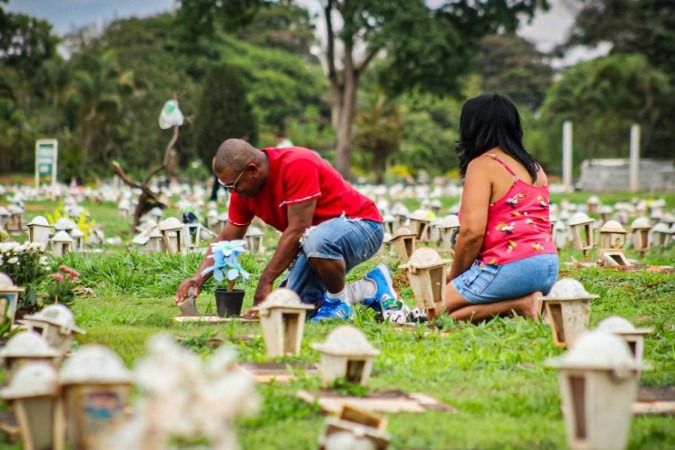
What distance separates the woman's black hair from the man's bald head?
1.25m

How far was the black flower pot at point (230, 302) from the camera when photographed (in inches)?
220

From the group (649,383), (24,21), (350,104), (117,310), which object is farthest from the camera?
(24,21)

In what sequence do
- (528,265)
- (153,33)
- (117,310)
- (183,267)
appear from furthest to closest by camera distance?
(153,33)
(183,267)
(117,310)
(528,265)

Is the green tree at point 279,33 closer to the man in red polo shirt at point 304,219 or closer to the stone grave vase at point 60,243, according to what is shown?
the stone grave vase at point 60,243

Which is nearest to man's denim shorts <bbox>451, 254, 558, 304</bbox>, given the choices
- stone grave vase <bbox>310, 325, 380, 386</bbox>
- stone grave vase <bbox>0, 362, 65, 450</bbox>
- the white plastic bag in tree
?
stone grave vase <bbox>310, 325, 380, 386</bbox>

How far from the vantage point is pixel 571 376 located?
272 centimetres

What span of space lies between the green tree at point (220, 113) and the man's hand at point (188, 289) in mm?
22169

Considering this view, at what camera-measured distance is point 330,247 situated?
564cm

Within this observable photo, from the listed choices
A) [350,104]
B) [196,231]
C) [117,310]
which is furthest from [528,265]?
[350,104]

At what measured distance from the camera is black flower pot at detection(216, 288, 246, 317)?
5.59m

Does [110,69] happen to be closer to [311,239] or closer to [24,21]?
[24,21]

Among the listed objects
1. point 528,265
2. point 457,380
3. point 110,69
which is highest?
point 110,69

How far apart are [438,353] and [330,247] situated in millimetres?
1217

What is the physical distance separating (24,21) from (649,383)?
4065 cm
